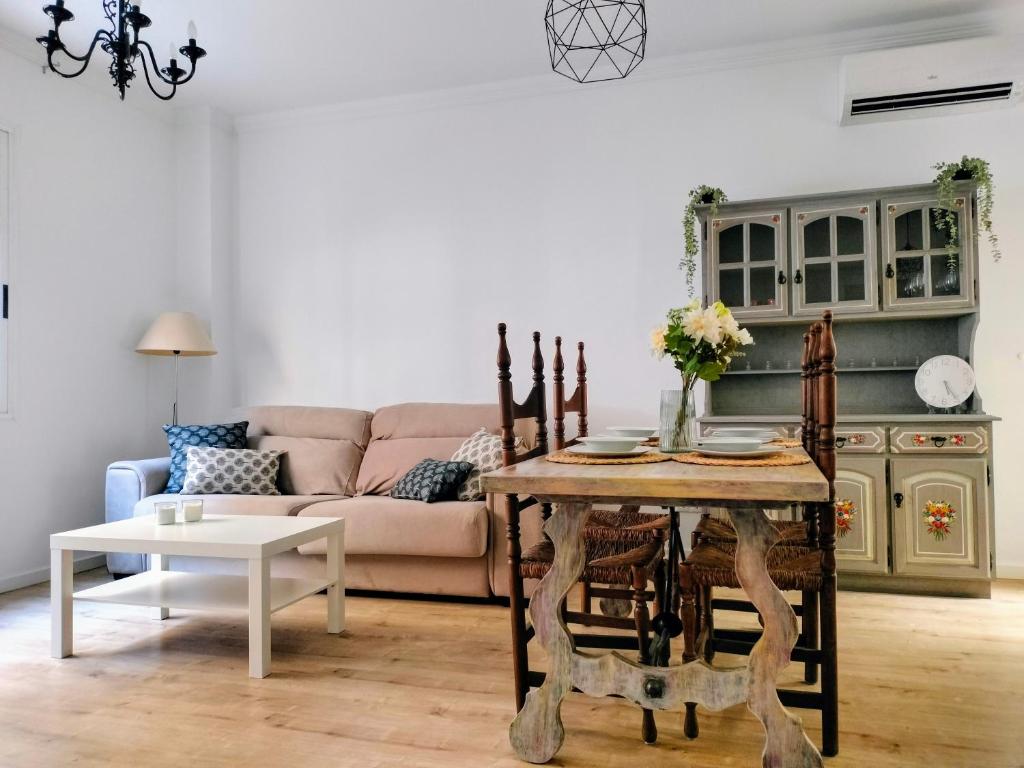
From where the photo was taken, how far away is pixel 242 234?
16.9ft

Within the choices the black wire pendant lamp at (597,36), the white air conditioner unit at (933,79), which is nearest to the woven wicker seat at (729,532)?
the black wire pendant lamp at (597,36)

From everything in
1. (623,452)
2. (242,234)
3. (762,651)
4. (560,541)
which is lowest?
(762,651)

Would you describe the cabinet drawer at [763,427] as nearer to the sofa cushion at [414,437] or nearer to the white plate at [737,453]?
the sofa cushion at [414,437]

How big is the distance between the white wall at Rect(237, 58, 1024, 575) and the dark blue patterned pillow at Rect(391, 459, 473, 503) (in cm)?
93

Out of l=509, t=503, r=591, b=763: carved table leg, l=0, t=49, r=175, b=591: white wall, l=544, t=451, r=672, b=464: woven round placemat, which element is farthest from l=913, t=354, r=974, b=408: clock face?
l=0, t=49, r=175, b=591: white wall

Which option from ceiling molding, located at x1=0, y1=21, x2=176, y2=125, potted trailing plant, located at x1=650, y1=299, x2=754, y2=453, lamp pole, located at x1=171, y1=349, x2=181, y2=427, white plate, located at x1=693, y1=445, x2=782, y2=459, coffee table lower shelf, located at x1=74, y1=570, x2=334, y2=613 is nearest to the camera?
white plate, located at x1=693, y1=445, x2=782, y2=459

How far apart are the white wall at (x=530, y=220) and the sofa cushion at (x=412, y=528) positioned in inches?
48.3

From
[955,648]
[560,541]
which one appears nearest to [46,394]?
[560,541]

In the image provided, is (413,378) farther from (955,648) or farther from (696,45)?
(955,648)

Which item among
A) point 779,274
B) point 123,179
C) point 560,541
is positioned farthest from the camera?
point 123,179

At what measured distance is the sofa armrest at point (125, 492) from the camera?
3973 mm

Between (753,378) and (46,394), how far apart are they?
12.4ft

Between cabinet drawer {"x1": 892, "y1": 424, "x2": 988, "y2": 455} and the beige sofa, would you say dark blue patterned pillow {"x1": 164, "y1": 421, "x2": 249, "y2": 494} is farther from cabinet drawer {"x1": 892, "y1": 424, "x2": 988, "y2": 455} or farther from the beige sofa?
cabinet drawer {"x1": 892, "y1": 424, "x2": 988, "y2": 455}

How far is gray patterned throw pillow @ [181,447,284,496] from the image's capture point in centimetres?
399
